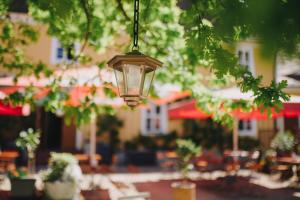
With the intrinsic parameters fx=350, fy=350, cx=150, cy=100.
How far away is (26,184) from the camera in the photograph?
25.7 ft

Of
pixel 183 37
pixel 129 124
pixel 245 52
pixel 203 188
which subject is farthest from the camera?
pixel 129 124

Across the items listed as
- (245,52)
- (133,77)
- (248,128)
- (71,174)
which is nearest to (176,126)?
(248,128)

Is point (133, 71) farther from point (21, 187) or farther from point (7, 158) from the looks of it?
point (7, 158)

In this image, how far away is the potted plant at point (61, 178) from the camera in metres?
7.79

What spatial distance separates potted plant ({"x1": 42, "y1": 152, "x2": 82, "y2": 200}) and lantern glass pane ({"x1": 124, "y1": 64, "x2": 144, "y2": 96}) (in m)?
5.03

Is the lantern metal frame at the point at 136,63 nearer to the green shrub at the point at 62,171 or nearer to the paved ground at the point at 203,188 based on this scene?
the green shrub at the point at 62,171

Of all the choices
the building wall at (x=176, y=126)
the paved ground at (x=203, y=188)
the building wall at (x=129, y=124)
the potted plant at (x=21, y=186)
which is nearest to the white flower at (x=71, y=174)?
the potted plant at (x=21, y=186)

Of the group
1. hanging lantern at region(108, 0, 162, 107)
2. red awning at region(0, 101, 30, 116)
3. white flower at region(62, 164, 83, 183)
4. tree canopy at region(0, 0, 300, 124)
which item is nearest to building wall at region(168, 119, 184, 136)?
white flower at region(62, 164, 83, 183)

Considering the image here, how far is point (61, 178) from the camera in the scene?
784 cm

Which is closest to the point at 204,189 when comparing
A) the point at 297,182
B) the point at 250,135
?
the point at 297,182

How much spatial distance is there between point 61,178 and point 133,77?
5.16 metres

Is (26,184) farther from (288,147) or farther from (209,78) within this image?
(288,147)

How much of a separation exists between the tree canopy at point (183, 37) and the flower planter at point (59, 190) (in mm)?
1970

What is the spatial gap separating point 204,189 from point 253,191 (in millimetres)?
1412
